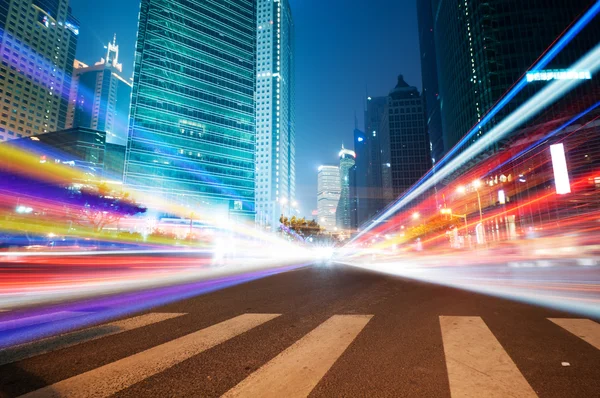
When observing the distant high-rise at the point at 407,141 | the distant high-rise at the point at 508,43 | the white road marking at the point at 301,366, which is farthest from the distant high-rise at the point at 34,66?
the distant high-rise at the point at 407,141

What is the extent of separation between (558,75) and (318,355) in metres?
74.6

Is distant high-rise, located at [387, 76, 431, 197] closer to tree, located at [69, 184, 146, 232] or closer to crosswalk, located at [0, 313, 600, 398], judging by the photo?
tree, located at [69, 184, 146, 232]

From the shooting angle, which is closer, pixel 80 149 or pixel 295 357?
pixel 295 357

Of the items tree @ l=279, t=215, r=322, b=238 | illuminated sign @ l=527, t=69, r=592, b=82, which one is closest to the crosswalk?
illuminated sign @ l=527, t=69, r=592, b=82

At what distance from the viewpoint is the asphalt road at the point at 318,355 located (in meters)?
2.88

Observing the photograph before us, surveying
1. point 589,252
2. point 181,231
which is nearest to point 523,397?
point 589,252

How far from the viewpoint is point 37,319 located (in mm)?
5801

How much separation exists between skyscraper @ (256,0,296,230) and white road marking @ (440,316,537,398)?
152m

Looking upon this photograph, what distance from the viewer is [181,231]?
8944cm

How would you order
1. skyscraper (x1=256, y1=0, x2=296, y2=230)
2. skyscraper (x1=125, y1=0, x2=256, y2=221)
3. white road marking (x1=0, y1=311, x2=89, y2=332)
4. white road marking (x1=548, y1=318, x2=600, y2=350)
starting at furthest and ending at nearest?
skyscraper (x1=256, y1=0, x2=296, y2=230), skyscraper (x1=125, y1=0, x2=256, y2=221), white road marking (x1=0, y1=311, x2=89, y2=332), white road marking (x1=548, y1=318, x2=600, y2=350)

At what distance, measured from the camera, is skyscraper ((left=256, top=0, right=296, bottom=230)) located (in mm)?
164000

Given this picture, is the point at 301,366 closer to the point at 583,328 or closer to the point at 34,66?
the point at 583,328

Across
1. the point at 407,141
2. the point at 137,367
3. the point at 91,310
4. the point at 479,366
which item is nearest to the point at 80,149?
the point at 91,310

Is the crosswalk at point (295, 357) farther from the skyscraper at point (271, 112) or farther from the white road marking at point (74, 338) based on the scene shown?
the skyscraper at point (271, 112)
